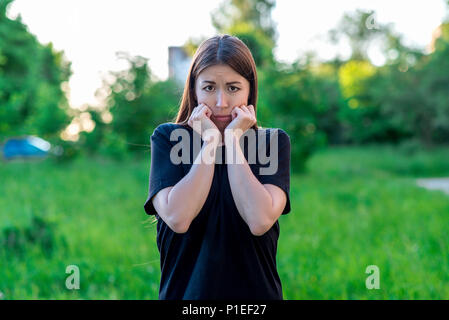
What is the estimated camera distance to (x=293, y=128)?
45.9 ft

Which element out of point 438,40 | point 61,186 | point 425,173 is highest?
point 438,40

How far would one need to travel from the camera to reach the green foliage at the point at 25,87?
16219mm

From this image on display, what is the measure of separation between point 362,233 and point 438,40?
1370 centimetres

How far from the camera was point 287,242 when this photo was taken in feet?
18.6

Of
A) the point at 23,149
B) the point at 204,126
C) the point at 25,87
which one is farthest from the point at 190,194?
the point at 23,149

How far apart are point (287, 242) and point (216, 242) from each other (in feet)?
14.1

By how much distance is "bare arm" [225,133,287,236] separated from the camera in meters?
1.46

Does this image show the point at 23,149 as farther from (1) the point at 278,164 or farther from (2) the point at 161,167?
(1) the point at 278,164

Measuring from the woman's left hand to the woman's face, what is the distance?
0.04m

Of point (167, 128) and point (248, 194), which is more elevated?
point (167, 128)

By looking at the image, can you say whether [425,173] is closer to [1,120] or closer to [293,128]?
[293,128]

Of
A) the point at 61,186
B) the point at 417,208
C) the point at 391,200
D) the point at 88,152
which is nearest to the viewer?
the point at 417,208

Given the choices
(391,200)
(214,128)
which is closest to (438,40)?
(391,200)
